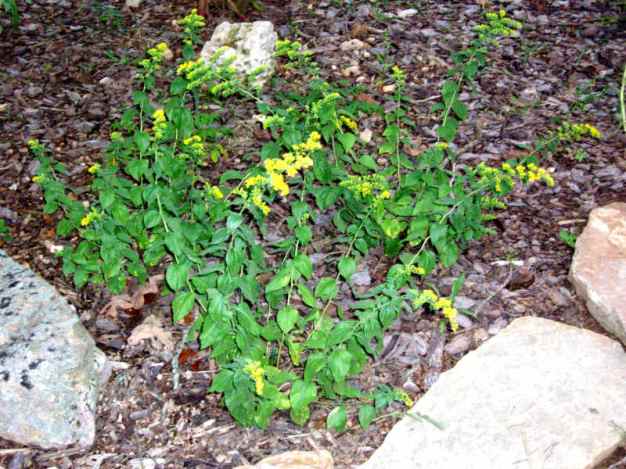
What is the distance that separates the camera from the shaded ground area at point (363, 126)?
2.88m

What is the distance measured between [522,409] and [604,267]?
0.89m

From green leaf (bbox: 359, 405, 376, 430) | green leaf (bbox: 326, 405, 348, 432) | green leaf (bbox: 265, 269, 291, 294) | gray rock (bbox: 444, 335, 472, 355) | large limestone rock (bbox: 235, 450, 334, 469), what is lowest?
large limestone rock (bbox: 235, 450, 334, 469)

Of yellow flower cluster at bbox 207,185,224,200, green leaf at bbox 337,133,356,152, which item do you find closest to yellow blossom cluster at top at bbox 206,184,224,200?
yellow flower cluster at bbox 207,185,224,200

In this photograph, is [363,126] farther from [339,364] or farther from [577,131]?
[339,364]

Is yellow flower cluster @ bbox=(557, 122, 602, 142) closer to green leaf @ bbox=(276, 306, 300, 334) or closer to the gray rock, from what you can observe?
the gray rock

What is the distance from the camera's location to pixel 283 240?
318 cm

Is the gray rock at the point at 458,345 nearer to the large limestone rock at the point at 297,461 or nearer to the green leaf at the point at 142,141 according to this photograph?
the large limestone rock at the point at 297,461

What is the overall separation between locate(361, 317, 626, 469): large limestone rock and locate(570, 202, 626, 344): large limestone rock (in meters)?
0.14

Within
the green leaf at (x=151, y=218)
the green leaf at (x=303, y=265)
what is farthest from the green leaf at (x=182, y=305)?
the green leaf at (x=303, y=265)

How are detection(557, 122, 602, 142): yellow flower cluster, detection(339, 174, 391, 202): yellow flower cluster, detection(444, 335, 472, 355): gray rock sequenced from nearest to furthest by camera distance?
detection(339, 174, 391, 202): yellow flower cluster → detection(557, 122, 602, 142): yellow flower cluster → detection(444, 335, 472, 355): gray rock

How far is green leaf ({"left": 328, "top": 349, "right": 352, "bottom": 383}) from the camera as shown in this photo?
8.45 ft

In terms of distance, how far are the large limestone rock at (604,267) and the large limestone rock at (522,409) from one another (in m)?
0.14

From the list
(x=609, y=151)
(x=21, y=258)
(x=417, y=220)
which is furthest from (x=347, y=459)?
(x=609, y=151)

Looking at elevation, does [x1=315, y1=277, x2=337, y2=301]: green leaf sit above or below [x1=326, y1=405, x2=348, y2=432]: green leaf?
above
